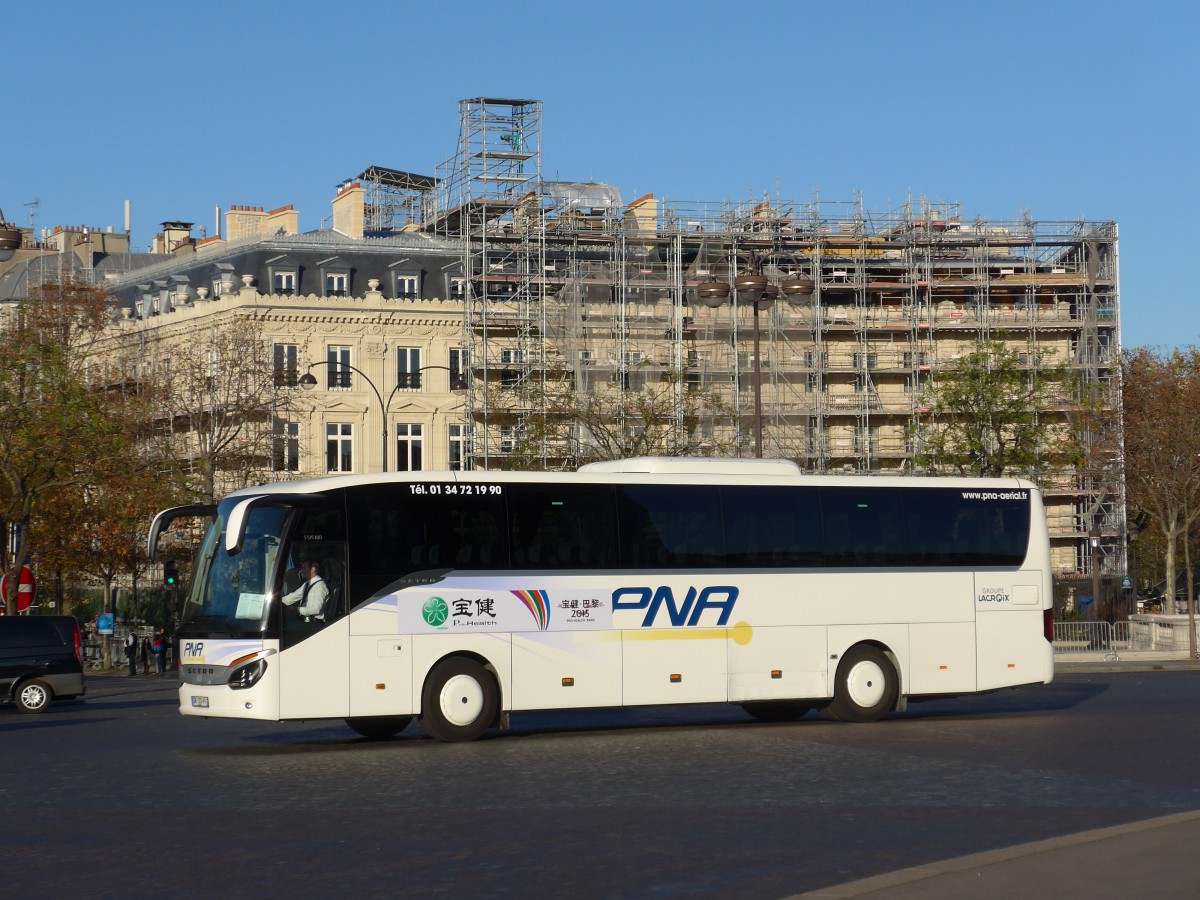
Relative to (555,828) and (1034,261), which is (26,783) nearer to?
(555,828)

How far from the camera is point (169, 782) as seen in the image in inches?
641

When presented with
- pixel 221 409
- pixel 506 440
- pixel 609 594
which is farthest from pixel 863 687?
pixel 506 440

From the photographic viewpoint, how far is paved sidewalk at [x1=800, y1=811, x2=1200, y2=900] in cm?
930

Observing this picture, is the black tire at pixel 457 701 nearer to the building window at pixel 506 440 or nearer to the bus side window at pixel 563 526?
the bus side window at pixel 563 526

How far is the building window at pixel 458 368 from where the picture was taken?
7244cm

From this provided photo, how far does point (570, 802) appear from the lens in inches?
560

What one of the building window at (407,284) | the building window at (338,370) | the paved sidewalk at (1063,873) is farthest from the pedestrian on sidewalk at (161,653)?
the paved sidewalk at (1063,873)

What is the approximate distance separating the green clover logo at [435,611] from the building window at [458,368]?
50.7 metres

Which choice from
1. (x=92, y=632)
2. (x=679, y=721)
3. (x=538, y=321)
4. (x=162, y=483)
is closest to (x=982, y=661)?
(x=679, y=721)

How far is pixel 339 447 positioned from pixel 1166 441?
1323 inches

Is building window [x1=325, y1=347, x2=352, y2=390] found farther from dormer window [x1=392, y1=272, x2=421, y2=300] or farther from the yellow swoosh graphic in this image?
the yellow swoosh graphic

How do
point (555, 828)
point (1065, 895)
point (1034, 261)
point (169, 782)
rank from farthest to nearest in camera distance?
point (1034, 261), point (169, 782), point (555, 828), point (1065, 895)

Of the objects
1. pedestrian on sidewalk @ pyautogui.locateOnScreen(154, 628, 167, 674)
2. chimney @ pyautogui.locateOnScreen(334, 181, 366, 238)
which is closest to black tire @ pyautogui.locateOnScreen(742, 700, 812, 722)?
pedestrian on sidewalk @ pyautogui.locateOnScreen(154, 628, 167, 674)

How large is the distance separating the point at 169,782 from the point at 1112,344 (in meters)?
68.3
